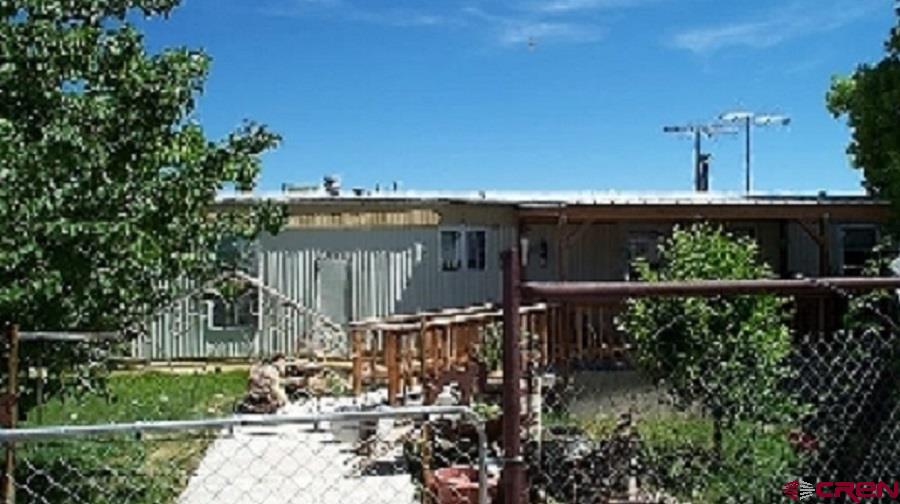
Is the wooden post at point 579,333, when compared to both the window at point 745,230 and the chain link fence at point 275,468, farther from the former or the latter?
the window at point 745,230

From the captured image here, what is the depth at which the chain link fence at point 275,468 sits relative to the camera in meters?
7.80

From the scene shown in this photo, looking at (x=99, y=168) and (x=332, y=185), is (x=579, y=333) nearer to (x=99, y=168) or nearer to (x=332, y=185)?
(x=332, y=185)

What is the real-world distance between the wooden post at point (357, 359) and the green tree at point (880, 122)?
9.77m

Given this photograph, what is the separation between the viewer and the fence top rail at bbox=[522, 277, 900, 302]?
344cm

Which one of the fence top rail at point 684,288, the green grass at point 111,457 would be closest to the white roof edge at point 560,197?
the green grass at point 111,457

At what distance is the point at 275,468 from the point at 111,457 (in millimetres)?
1332

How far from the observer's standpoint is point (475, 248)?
2152 cm

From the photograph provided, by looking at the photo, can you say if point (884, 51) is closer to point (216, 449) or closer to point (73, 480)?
point (216, 449)

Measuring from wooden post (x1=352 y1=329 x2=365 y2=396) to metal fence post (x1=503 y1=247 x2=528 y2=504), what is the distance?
31.8 ft

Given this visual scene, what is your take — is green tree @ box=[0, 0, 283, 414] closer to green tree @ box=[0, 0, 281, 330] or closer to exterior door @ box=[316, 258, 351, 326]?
green tree @ box=[0, 0, 281, 330]

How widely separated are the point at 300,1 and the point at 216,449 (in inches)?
474

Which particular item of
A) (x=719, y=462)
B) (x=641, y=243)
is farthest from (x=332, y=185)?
(x=719, y=462)

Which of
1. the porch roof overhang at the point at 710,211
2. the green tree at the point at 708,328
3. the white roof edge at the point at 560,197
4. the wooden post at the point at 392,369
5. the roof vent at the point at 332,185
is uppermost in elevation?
the roof vent at the point at 332,185

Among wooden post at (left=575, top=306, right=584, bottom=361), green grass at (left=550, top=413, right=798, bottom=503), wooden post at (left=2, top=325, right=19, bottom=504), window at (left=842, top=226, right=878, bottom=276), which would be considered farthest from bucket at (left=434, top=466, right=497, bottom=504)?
window at (left=842, top=226, right=878, bottom=276)
